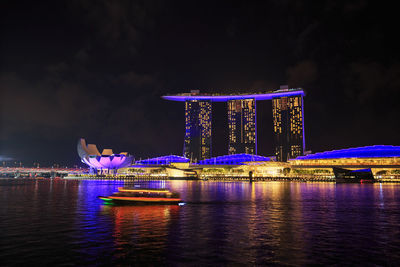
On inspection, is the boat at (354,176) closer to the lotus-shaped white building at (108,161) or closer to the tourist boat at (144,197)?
the tourist boat at (144,197)

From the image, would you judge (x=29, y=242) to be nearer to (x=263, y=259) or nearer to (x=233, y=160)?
(x=263, y=259)

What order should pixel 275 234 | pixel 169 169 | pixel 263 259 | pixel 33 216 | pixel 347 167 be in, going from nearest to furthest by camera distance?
pixel 263 259 → pixel 275 234 → pixel 33 216 → pixel 347 167 → pixel 169 169

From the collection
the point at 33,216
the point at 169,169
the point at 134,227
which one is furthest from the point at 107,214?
the point at 169,169

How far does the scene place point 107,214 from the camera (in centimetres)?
3272

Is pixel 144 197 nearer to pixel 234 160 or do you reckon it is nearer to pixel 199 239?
pixel 199 239

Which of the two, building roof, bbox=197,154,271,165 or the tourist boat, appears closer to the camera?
the tourist boat

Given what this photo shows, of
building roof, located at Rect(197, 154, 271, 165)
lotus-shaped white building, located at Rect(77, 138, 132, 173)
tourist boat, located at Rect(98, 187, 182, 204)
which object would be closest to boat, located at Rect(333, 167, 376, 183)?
building roof, located at Rect(197, 154, 271, 165)

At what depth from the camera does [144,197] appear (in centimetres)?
4088

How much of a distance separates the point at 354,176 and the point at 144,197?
104568 millimetres

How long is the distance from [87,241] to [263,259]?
10.6m

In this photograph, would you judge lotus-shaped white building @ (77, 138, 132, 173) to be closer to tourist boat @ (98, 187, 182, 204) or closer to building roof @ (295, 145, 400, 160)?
building roof @ (295, 145, 400, 160)

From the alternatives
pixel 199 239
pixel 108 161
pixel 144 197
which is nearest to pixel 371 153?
pixel 144 197

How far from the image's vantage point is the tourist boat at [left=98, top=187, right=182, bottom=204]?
40.7m

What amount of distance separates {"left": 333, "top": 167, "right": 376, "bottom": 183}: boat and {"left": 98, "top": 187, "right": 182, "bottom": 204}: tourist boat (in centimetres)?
9790
